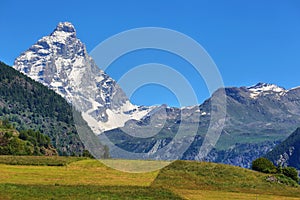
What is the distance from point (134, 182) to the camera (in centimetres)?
10681

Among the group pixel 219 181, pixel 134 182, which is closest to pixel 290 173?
pixel 219 181

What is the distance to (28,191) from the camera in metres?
84.9

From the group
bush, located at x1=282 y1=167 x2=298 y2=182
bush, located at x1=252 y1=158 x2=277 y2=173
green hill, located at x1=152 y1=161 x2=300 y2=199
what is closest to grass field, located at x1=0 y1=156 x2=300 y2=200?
green hill, located at x1=152 y1=161 x2=300 y2=199

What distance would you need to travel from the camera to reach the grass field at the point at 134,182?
3460 inches

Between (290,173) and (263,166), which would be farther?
(263,166)

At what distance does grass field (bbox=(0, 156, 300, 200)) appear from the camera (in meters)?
87.9

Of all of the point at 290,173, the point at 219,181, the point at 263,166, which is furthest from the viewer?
the point at 263,166

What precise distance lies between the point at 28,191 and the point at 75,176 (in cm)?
2561

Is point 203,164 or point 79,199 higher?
point 203,164

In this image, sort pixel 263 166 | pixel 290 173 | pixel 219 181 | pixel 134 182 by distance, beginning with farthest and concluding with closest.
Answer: pixel 263 166 → pixel 290 173 → pixel 219 181 → pixel 134 182

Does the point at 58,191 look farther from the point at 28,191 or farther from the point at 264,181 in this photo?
the point at 264,181

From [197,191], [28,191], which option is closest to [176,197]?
[197,191]

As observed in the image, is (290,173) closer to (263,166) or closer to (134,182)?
(263,166)

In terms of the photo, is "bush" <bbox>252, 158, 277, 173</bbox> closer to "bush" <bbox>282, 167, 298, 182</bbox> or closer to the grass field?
"bush" <bbox>282, 167, 298, 182</bbox>
